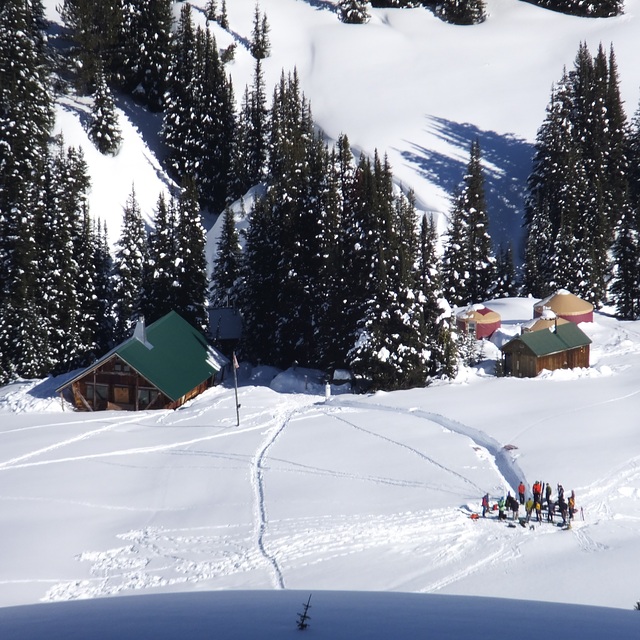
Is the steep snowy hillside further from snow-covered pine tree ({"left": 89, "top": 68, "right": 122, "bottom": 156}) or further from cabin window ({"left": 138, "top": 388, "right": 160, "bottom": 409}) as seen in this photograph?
cabin window ({"left": 138, "top": 388, "right": 160, "bottom": 409})

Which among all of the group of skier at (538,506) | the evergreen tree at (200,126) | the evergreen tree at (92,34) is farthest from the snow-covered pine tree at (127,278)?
the group of skier at (538,506)

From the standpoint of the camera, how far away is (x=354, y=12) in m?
96.6

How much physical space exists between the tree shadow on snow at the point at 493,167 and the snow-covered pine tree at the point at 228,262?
913 inches

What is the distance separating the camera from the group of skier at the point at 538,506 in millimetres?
20734

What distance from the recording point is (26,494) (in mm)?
24922

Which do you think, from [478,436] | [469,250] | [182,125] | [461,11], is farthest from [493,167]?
[478,436]

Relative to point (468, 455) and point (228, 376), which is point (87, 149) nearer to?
point (228, 376)

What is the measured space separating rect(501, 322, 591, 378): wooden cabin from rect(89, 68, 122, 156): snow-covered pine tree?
127ft

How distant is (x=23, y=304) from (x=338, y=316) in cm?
1751

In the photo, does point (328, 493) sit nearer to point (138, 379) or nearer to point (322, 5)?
point (138, 379)

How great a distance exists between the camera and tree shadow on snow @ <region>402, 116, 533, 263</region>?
239 feet

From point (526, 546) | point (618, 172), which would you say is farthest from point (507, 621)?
point (618, 172)

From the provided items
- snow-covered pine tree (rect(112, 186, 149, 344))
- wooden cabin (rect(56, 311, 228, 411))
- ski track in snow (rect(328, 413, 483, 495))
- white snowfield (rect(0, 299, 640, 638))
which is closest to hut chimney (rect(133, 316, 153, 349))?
wooden cabin (rect(56, 311, 228, 411))

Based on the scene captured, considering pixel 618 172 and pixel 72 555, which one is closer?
pixel 72 555
